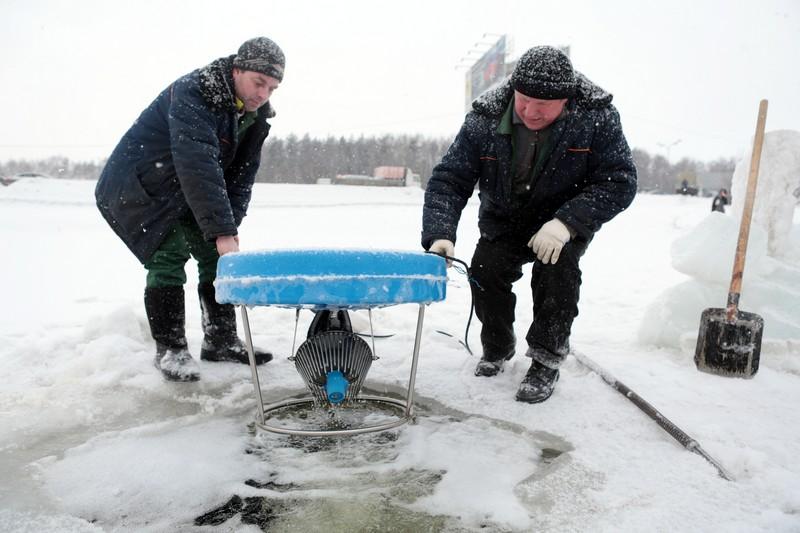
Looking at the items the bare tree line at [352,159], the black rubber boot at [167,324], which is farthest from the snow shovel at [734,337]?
the bare tree line at [352,159]

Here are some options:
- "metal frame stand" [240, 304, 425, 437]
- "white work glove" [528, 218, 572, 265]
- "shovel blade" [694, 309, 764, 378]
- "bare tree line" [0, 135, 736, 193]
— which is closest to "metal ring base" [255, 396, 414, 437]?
"metal frame stand" [240, 304, 425, 437]

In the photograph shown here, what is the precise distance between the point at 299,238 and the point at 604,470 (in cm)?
1048

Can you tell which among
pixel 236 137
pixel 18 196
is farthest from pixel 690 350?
pixel 18 196

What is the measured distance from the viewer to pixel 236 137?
2.46 meters

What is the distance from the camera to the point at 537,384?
7.21ft

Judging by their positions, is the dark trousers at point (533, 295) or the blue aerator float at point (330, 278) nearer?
the blue aerator float at point (330, 278)

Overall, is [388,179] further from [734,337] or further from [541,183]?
[541,183]

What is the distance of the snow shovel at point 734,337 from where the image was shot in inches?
99.9

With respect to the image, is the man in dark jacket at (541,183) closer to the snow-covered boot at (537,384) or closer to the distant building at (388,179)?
the snow-covered boot at (537,384)

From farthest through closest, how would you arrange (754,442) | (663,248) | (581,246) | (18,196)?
(18,196) < (663,248) < (581,246) < (754,442)

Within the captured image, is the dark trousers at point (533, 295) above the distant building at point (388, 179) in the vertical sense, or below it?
below

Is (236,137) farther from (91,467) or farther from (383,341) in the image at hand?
(91,467)

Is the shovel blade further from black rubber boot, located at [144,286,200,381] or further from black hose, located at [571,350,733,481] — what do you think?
black rubber boot, located at [144,286,200,381]

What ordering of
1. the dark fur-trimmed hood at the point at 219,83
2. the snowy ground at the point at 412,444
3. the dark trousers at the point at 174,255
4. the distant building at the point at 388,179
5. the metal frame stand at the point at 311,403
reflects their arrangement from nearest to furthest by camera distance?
the snowy ground at the point at 412,444, the metal frame stand at the point at 311,403, the dark fur-trimmed hood at the point at 219,83, the dark trousers at the point at 174,255, the distant building at the point at 388,179
